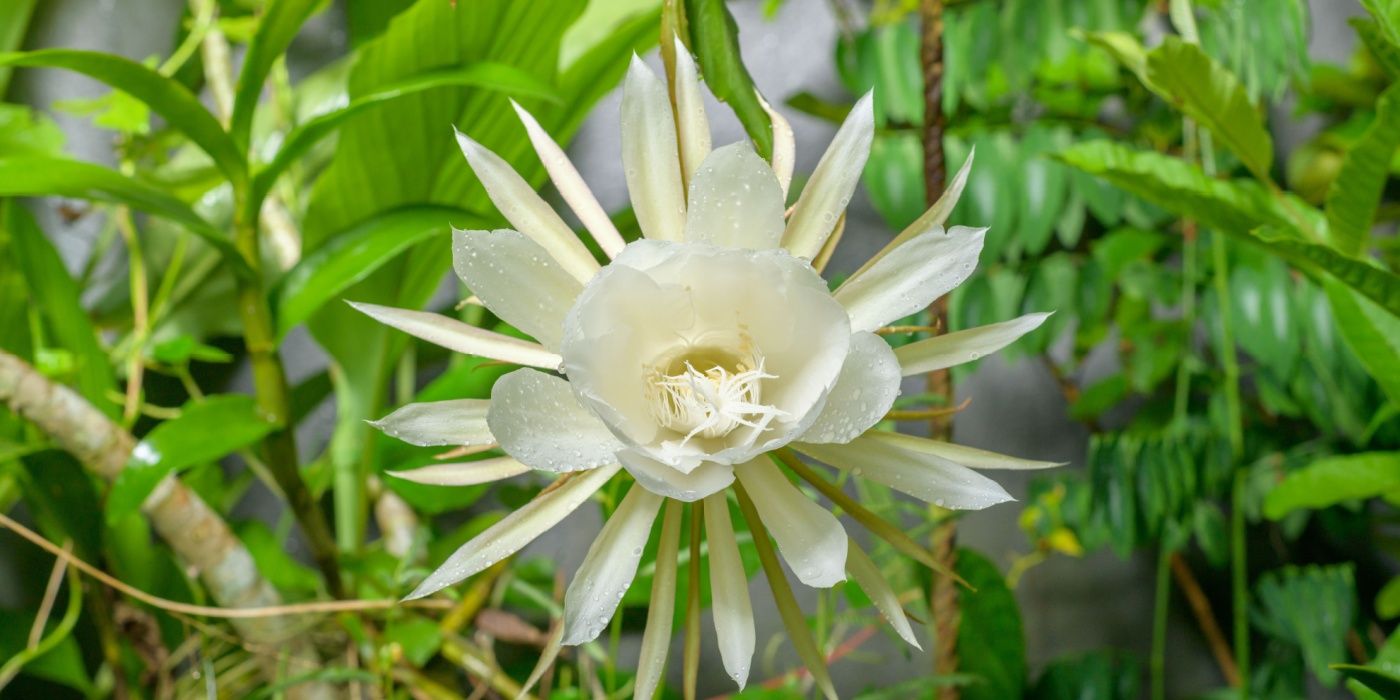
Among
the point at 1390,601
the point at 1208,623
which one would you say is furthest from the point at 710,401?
the point at 1208,623

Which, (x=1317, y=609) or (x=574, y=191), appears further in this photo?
(x=1317, y=609)

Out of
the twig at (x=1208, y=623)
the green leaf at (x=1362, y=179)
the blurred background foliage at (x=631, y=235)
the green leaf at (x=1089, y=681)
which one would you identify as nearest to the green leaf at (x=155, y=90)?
the blurred background foliage at (x=631, y=235)

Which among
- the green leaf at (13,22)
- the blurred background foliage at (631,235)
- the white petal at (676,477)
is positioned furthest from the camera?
the green leaf at (13,22)

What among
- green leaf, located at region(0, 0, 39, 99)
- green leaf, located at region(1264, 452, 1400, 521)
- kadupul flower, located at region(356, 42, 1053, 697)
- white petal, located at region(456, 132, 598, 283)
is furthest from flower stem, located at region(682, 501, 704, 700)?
green leaf, located at region(0, 0, 39, 99)

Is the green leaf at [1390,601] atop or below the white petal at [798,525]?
below

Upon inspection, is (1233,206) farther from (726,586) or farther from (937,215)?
(726,586)

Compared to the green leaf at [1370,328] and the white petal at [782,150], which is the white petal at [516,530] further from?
the green leaf at [1370,328]
